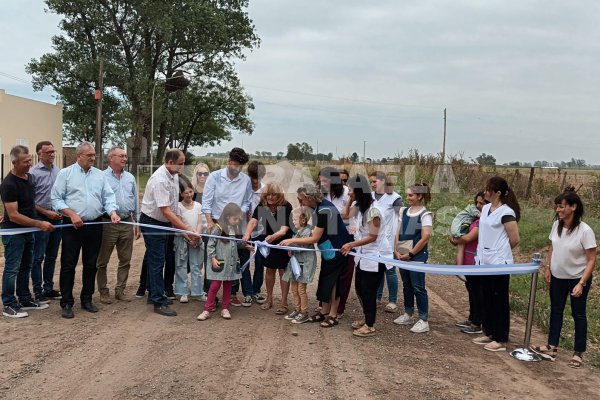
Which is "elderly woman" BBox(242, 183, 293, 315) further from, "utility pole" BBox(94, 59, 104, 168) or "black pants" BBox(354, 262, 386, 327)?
"utility pole" BBox(94, 59, 104, 168)

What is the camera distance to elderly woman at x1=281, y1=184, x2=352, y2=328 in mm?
5480

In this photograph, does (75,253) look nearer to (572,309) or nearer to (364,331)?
(364,331)

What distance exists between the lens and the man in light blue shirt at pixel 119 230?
614 centimetres

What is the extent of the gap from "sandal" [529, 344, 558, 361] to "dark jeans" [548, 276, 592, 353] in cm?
6

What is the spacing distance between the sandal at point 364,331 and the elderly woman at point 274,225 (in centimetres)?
108

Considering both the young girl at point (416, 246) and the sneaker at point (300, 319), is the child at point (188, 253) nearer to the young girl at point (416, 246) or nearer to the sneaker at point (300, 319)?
the sneaker at point (300, 319)

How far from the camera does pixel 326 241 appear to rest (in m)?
5.60

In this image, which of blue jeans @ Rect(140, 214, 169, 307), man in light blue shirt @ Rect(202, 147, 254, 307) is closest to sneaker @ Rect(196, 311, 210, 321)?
blue jeans @ Rect(140, 214, 169, 307)

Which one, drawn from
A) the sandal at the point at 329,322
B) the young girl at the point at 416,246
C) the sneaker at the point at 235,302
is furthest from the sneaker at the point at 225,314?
the young girl at the point at 416,246

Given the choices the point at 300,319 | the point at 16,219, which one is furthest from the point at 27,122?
the point at 300,319

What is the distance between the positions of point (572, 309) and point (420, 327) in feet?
5.14

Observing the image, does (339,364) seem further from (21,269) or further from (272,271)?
(21,269)

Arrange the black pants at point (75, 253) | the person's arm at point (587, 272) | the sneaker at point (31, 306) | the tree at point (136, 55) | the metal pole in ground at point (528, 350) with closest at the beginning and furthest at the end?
1. the person's arm at point (587, 272)
2. the metal pole in ground at point (528, 350)
3. the black pants at point (75, 253)
4. the sneaker at point (31, 306)
5. the tree at point (136, 55)

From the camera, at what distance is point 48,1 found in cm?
2955
